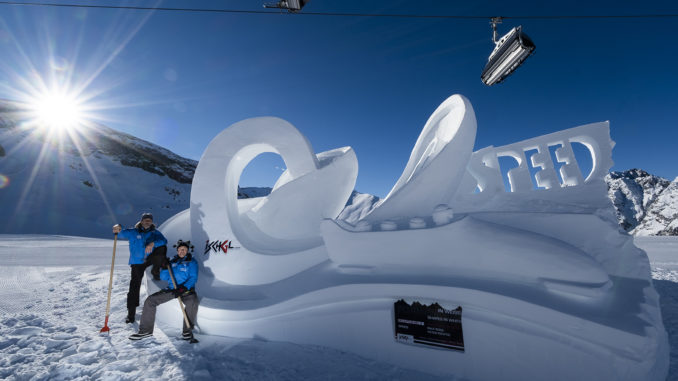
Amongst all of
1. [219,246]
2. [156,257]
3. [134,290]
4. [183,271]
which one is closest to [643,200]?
[219,246]

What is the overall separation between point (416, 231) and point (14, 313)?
775 cm

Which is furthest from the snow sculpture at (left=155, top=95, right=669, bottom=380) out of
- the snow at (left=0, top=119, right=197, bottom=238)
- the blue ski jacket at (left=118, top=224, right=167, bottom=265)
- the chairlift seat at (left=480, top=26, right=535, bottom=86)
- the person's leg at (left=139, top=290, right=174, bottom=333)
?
the snow at (left=0, top=119, right=197, bottom=238)

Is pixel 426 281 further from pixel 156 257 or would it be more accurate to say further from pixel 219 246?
pixel 156 257

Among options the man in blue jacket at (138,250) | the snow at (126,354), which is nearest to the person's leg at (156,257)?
the man in blue jacket at (138,250)

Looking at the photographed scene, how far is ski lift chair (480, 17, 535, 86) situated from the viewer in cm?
554

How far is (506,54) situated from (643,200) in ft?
680

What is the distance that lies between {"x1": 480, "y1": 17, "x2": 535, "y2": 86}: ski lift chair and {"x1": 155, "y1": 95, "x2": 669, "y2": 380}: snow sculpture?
1.72m

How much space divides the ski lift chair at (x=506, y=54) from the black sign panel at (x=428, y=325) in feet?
17.3

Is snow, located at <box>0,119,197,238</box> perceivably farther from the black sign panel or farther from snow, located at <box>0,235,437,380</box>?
the black sign panel

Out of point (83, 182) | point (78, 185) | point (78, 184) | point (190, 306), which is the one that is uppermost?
point (83, 182)

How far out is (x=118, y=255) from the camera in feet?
39.4

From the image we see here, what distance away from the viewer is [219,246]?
5.55 metres

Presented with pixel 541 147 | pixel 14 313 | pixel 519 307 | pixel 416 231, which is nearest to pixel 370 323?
pixel 416 231

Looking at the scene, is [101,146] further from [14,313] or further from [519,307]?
[519,307]
